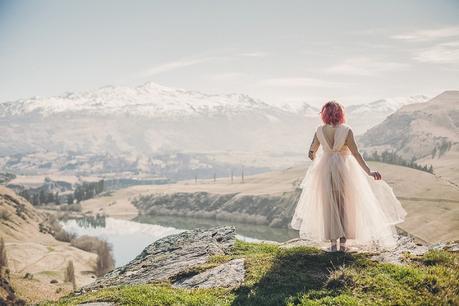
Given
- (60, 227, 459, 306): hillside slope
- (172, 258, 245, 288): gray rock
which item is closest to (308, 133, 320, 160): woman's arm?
(60, 227, 459, 306): hillside slope

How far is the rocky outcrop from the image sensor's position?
1756cm

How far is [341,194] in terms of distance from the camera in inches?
707

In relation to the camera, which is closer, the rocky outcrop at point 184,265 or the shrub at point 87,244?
the rocky outcrop at point 184,265

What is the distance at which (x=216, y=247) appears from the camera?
22484mm

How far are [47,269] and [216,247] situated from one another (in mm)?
113719

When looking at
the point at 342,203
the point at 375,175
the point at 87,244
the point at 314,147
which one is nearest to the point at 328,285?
the point at 342,203

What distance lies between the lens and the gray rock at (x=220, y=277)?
16.7 metres

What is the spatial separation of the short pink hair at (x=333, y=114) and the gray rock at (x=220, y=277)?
6334 millimetres

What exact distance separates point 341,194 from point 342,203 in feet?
1.13

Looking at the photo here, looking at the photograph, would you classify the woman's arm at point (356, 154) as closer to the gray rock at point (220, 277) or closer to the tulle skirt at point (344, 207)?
the tulle skirt at point (344, 207)

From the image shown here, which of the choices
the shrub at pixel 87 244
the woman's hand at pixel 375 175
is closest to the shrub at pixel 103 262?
the shrub at pixel 87 244

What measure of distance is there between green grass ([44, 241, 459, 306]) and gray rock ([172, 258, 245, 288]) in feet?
1.33

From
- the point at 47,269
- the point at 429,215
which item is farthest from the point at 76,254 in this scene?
the point at 429,215

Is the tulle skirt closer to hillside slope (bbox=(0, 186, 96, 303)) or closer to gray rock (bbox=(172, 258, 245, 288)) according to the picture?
gray rock (bbox=(172, 258, 245, 288))
